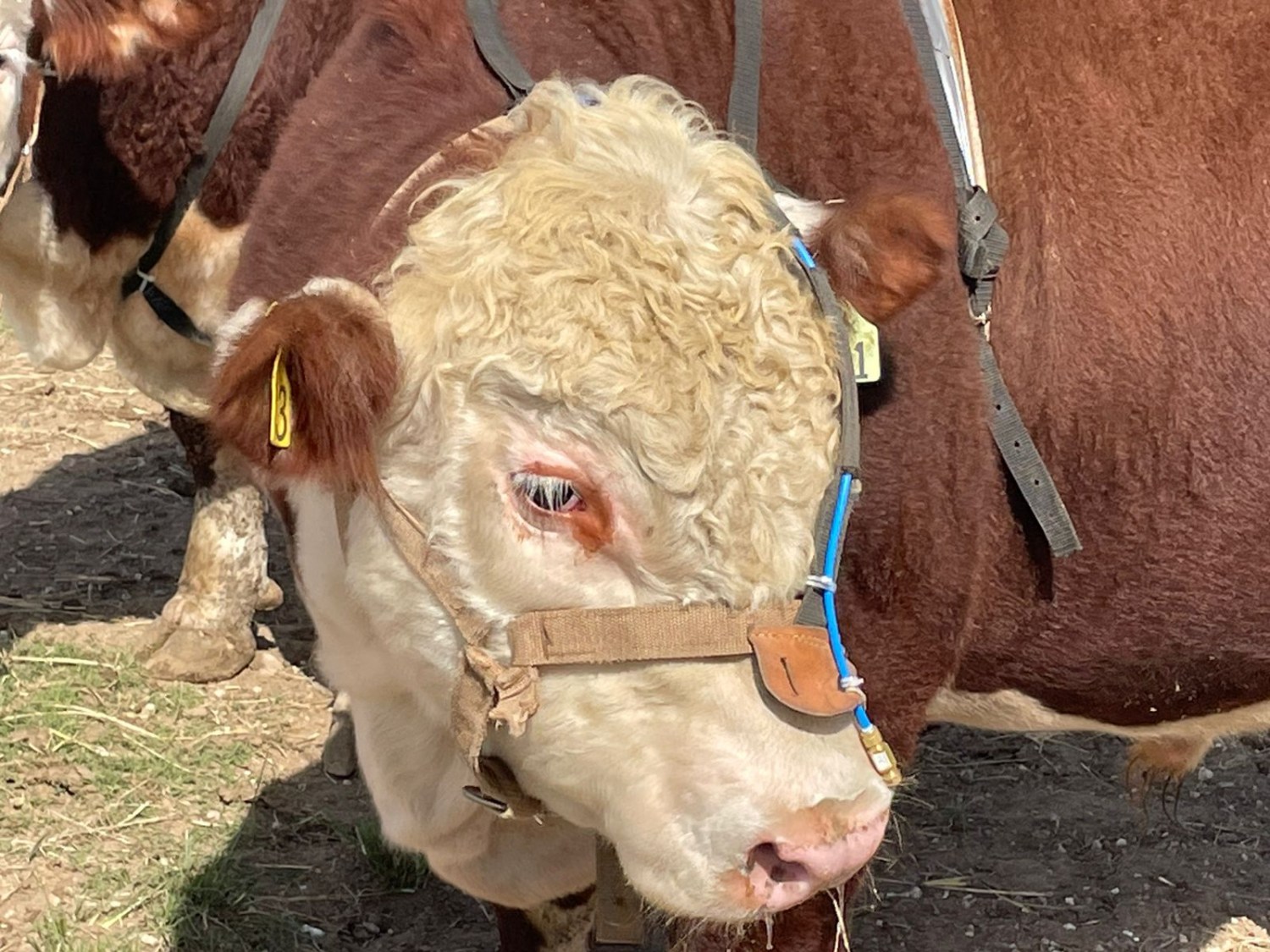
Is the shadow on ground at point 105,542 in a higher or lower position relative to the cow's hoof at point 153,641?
lower

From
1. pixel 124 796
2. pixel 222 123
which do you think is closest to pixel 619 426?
pixel 222 123

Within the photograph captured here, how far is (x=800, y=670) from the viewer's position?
2.06 meters

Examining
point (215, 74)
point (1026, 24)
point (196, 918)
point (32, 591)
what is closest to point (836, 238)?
point (1026, 24)

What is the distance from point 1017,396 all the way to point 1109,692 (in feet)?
1.89

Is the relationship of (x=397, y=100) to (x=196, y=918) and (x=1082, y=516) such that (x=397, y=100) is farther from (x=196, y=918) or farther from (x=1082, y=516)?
(x=196, y=918)

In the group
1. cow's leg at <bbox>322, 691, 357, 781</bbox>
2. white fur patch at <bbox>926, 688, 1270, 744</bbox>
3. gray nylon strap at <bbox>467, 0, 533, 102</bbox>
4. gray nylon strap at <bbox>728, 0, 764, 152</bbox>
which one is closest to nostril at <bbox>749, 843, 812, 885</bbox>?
white fur patch at <bbox>926, 688, 1270, 744</bbox>

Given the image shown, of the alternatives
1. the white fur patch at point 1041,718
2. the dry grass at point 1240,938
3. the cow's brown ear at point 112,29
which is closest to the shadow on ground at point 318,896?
the white fur patch at point 1041,718

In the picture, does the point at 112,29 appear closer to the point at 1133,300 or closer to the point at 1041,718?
the point at 1133,300

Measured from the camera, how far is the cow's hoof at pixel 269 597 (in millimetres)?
4766

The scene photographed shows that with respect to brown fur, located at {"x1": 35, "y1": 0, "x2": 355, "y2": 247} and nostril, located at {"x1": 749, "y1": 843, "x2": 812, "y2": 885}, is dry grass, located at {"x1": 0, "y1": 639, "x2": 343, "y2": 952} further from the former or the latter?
nostril, located at {"x1": 749, "y1": 843, "x2": 812, "y2": 885}

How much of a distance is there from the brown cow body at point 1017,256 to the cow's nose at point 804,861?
0.36 m

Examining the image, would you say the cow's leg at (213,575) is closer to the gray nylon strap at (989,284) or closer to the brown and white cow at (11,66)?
the brown and white cow at (11,66)

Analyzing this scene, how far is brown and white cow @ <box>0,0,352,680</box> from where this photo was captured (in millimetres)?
3406

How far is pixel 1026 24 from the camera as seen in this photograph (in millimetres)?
2580
